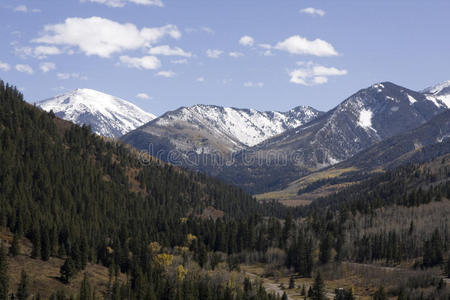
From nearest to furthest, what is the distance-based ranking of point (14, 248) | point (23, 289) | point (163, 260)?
point (23, 289) → point (14, 248) → point (163, 260)

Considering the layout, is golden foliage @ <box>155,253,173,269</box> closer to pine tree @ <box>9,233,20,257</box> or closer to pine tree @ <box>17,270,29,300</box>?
pine tree @ <box>9,233,20,257</box>

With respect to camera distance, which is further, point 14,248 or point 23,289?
point 14,248

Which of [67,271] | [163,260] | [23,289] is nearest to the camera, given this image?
[23,289]

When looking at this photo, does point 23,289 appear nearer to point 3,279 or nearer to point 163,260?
point 3,279

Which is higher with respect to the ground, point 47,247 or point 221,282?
point 47,247

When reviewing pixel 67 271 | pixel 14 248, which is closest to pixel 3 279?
pixel 67 271

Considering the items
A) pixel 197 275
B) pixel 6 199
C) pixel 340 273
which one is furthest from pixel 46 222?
pixel 340 273

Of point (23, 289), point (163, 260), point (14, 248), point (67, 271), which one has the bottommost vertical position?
point (163, 260)

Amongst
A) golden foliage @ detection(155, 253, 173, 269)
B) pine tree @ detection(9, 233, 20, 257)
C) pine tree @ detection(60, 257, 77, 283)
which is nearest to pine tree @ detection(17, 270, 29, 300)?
pine tree @ detection(60, 257, 77, 283)

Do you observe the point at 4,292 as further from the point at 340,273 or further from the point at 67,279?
the point at 340,273

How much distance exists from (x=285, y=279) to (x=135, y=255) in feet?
213

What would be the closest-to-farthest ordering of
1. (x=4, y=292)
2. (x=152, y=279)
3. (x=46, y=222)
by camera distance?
(x=4, y=292), (x=152, y=279), (x=46, y=222)

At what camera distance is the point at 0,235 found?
481ft

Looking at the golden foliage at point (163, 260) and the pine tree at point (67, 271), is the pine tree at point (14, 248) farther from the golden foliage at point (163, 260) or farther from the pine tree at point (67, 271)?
the golden foliage at point (163, 260)
